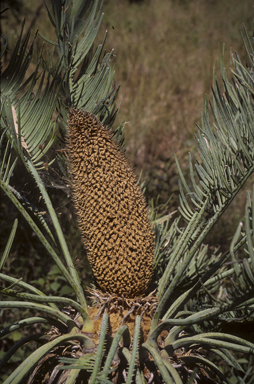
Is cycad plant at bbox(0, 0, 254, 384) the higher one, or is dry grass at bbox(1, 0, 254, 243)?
dry grass at bbox(1, 0, 254, 243)

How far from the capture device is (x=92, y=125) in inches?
47.6

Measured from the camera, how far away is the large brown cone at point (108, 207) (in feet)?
3.92

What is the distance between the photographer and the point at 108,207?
1.19 m

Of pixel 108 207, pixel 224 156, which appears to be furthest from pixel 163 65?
pixel 108 207

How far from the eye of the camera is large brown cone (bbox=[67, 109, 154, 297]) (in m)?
1.19

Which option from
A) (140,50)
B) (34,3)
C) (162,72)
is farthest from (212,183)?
(34,3)

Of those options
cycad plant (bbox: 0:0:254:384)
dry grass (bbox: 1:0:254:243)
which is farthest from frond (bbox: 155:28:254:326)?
dry grass (bbox: 1:0:254:243)

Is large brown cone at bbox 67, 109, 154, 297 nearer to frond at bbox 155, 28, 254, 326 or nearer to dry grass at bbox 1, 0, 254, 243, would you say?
frond at bbox 155, 28, 254, 326

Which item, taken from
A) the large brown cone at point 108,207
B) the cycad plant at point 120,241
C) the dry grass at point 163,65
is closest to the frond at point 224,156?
the cycad plant at point 120,241

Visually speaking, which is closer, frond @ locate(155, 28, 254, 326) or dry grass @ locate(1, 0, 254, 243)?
frond @ locate(155, 28, 254, 326)

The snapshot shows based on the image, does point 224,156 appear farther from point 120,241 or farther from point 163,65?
point 163,65

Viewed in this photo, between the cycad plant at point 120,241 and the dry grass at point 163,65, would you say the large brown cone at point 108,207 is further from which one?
the dry grass at point 163,65

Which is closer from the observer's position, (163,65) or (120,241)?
(120,241)

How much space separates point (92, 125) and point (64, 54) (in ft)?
1.00
